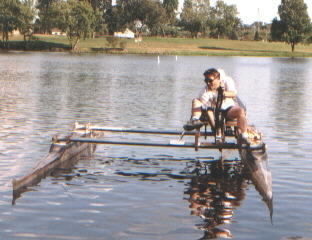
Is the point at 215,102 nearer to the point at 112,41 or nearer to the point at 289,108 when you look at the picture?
the point at 289,108

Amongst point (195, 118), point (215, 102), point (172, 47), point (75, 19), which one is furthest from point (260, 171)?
point (172, 47)

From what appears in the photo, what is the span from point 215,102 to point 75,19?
117614 millimetres

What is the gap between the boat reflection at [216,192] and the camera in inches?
352

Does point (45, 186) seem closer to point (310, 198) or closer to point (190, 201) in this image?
point (190, 201)

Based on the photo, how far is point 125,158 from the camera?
14414 mm

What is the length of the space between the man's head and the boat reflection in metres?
1.95

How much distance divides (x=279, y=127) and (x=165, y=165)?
8.49 metres

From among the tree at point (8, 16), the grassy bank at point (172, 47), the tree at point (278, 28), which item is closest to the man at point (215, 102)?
the grassy bank at point (172, 47)

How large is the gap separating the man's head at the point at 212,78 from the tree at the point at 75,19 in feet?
379

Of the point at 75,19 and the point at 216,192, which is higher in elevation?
the point at 75,19

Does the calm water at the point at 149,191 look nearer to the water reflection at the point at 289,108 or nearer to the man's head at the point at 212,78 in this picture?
the water reflection at the point at 289,108

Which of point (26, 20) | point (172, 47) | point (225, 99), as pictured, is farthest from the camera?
point (172, 47)

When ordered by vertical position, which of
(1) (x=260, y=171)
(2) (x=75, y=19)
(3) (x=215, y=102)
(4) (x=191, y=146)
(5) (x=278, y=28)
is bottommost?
(1) (x=260, y=171)

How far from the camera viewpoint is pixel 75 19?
12662 cm
